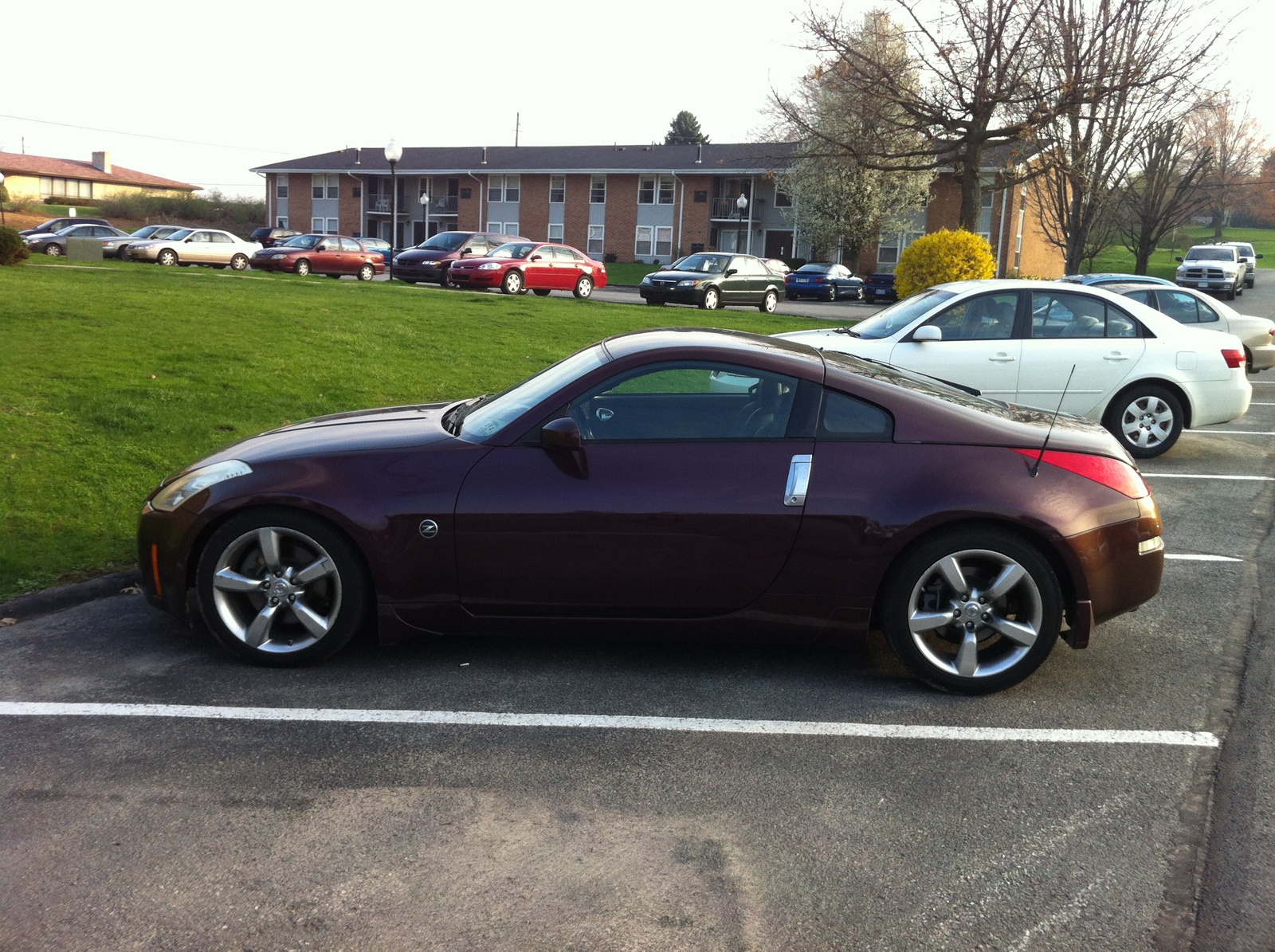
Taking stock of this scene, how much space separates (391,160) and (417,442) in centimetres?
2835

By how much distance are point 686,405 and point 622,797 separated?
1810 millimetres

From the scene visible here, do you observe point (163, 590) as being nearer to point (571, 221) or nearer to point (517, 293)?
point (517, 293)

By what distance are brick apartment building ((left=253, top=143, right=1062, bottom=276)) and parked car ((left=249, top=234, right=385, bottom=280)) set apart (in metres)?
23.5

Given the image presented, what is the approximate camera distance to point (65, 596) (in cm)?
578

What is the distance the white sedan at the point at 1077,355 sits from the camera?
10398 millimetres

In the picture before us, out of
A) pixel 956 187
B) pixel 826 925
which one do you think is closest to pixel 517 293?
pixel 826 925

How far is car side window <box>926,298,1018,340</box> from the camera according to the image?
413 inches

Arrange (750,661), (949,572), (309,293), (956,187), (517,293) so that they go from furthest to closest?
(956,187) < (517,293) < (309,293) < (750,661) < (949,572)

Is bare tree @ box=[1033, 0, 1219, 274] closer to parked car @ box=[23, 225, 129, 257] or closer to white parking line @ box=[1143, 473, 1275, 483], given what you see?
white parking line @ box=[1143, 473, 1275, 483]

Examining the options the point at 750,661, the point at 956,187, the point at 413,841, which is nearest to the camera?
the point at 413,841

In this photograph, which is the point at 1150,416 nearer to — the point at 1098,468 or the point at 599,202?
the point at 1098,468

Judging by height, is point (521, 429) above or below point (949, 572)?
above

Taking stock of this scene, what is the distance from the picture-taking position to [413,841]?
348cm

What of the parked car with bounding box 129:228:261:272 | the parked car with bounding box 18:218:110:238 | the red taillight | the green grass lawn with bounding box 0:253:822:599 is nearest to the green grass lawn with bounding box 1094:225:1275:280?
the parked car with bounding box 129:228:261:272
